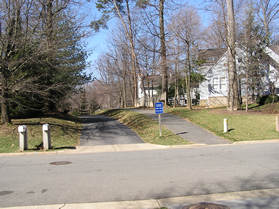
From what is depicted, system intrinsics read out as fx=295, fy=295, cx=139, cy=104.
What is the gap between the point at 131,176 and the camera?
7.87 metres

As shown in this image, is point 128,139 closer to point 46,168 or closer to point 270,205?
point 46,168

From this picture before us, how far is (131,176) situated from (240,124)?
1209 centimetres

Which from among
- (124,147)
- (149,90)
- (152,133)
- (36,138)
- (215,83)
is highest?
(215,83)

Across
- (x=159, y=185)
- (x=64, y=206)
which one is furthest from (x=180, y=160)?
(x=64, y=206)

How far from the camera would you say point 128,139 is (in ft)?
52.6

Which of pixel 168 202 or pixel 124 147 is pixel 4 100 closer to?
pixel 124 147

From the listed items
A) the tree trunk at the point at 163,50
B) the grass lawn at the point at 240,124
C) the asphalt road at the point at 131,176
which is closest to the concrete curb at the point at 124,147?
the grass lawn at the point at 240,124

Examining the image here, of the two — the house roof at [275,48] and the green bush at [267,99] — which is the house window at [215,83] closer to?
the green bush at [267,99]

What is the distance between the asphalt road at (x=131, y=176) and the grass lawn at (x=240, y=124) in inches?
184

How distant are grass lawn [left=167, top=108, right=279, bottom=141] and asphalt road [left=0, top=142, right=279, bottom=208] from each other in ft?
15.4

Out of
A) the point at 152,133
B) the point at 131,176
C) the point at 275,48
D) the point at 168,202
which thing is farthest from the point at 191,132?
the point at 275,48

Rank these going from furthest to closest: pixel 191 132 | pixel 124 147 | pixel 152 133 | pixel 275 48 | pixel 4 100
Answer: pixel 275 48 → pixel 152 133 → pixel 191 132 → pixel 4 100 → pixel 124 147

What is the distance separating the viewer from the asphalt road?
20.7 ft

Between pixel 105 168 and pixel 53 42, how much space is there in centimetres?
992
